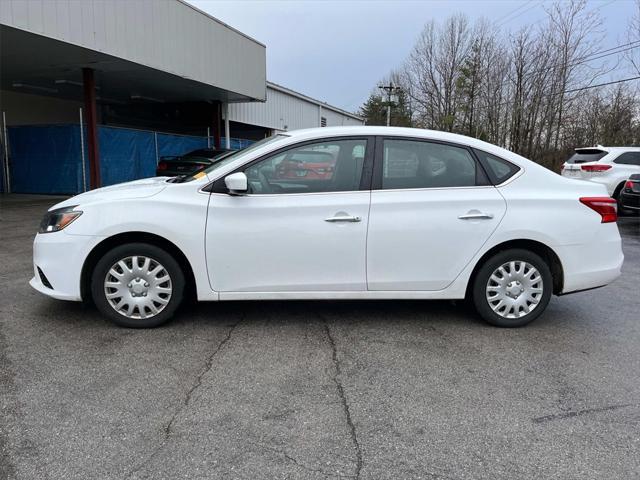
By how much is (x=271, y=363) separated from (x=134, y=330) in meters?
1.33

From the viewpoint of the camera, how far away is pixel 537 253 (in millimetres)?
4324

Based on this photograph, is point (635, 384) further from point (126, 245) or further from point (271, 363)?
point (126, 245)

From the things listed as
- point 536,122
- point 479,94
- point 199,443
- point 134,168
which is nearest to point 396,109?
point 479,94

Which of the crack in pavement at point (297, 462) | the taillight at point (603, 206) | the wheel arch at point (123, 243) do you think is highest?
the taillight at point (603, 206)

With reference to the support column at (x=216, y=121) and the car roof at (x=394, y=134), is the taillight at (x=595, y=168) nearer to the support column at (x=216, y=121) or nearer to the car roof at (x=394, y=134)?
the car roof at (x=394, y=134)

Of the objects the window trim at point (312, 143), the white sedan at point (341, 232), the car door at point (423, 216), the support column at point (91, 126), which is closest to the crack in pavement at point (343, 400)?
the white sedan at point (341, 232)

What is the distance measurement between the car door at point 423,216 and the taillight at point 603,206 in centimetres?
77

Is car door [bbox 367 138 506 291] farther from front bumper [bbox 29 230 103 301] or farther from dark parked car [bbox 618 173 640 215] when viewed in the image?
dark parked car [bbox 618 173 640 215]

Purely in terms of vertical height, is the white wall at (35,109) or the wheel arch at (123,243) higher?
the white wall at (35,109)

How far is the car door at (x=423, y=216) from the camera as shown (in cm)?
405

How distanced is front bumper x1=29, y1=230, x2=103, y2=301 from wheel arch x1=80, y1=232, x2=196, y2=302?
0.15 feet

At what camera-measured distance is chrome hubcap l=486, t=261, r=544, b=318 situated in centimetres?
420

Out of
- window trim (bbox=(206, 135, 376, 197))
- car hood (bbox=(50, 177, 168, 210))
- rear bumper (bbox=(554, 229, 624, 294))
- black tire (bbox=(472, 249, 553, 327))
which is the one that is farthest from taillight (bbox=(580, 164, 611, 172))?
car hood (bbox=(50, 177, 168, 210))

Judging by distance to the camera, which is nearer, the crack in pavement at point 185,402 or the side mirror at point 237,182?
the crack in pavement at point 185,402
